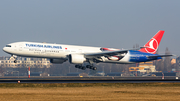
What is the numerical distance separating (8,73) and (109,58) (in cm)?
6836

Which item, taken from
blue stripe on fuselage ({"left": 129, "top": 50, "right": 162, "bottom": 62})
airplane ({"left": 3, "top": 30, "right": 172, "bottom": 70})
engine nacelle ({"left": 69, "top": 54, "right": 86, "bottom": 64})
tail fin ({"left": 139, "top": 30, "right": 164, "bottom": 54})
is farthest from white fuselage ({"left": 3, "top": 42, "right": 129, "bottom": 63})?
tail fin ({"left": 139, "top": 30, "right": 164, "bottom": 54})

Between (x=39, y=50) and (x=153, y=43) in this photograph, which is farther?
(x=153, y=43)

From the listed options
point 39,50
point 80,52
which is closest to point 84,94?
point 39,50

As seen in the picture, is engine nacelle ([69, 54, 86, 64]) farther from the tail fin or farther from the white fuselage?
the tail fin

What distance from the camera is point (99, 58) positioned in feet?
180

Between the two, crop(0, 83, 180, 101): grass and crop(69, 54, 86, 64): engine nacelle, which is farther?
crop(69, 54, 86, 64): engine nacelle

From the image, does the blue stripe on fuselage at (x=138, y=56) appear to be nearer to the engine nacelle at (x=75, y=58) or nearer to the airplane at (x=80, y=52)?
the airplane at (x=80, y=52)

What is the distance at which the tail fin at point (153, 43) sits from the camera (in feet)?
193

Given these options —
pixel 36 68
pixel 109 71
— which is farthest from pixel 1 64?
pixel 109 71

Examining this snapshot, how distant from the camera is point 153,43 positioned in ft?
196

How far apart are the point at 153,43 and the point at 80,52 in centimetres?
1717

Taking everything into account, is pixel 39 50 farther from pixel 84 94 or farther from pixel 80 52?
pixel 84 94

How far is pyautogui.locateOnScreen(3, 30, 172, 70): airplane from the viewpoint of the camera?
48.2 m

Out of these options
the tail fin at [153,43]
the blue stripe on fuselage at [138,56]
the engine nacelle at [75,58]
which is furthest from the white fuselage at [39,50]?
the tail fin at [153,43]
